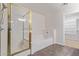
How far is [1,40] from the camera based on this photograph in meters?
1.56

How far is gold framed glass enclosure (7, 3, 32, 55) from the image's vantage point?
1.67 metres

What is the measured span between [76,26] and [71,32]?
14 cm

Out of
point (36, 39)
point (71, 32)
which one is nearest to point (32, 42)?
point (36, 39)

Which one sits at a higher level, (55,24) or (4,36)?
(55,24)

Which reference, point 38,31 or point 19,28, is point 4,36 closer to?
point 19,28

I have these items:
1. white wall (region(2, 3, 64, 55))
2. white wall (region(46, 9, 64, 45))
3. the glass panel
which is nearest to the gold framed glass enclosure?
the glass panel

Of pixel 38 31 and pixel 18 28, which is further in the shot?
pixel 38 31

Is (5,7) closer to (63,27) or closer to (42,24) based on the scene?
(42,24)

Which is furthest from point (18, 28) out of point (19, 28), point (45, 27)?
point (45, 27)

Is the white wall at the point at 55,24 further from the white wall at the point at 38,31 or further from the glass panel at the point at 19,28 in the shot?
the glass panel at the point at 19,28

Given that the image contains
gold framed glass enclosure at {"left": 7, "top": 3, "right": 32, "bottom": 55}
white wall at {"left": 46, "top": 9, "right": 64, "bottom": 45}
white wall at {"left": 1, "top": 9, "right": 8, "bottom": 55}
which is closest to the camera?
white wall at {"left": 1, "top": 9, "right": 8, "bottom": 55}

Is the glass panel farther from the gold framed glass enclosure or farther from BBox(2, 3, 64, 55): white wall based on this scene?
BBox(2, 3, 64, 55): white wall

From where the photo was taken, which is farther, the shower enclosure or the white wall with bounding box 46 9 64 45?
the white wall with bounding box 46 9 64 45

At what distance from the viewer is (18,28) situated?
1899mm
